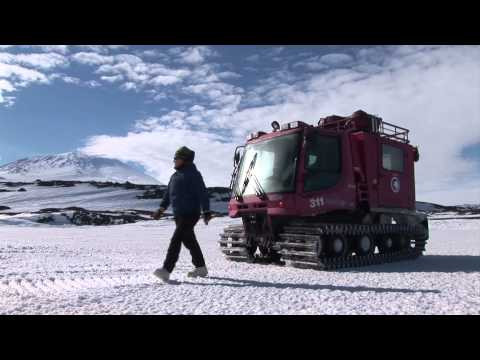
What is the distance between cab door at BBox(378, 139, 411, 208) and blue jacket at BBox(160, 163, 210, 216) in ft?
16.8

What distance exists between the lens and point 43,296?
4.77 metres

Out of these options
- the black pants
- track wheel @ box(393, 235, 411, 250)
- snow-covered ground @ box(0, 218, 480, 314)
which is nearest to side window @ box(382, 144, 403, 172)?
track wheel @ box(393, 235, 411, 250)

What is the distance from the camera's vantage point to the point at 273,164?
28.6ft

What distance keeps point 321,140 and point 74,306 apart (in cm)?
591

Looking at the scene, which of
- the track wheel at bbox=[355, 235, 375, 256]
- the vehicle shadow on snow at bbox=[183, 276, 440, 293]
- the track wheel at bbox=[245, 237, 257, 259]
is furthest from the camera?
the track wheel at bbox=[245, 237, 257, 259]

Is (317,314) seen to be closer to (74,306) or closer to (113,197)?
(74,306)

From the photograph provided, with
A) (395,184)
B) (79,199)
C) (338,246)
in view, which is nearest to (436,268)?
(338,246)

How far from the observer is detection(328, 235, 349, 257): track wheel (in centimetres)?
821

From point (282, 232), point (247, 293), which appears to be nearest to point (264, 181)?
point (282, 232)

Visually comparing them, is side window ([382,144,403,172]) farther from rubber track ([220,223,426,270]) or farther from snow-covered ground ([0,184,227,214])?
snow-covered ground ([0,184,227,214])

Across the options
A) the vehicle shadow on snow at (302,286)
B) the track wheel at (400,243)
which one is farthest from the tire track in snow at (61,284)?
the track wheel at (400,243)

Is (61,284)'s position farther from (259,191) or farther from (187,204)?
(259,191)

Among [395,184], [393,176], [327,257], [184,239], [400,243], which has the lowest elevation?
[327,257]

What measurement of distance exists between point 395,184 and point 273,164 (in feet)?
11.7
